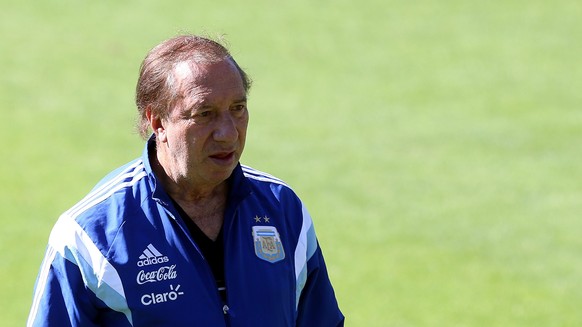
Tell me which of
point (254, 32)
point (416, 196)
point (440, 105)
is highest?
point (254, 32)

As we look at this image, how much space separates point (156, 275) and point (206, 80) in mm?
666

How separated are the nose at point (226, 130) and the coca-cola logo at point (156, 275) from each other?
46 cm

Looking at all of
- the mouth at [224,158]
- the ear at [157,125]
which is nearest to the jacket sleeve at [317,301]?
the mouth at [224,158]

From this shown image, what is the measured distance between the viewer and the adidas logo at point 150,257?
3.84 metres

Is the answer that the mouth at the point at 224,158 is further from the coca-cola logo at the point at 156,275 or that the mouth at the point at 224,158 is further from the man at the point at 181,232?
the coca-cola logo at the point at 156,275

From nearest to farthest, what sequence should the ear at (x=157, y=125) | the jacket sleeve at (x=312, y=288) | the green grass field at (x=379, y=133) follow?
the ear at (x=157, y=125) < the jacket sleeve at (x=312, y=288) < the green grass field at (x=379, y=133)

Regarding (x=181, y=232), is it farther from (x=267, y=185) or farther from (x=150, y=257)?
(x=267, y=185)

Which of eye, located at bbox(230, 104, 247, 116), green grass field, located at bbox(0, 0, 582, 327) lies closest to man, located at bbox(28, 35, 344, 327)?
eye, located at bbox(230, 104, 247, 116)

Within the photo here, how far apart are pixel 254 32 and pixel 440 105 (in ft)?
9.72

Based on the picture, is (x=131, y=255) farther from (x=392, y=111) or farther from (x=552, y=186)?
(x=392, y=111)

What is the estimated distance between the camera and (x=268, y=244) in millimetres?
4074

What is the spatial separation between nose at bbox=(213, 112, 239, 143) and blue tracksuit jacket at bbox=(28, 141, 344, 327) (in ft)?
0.94

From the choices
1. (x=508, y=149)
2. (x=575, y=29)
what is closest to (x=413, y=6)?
(x=575, y=29)

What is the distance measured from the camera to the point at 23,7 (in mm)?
15492
